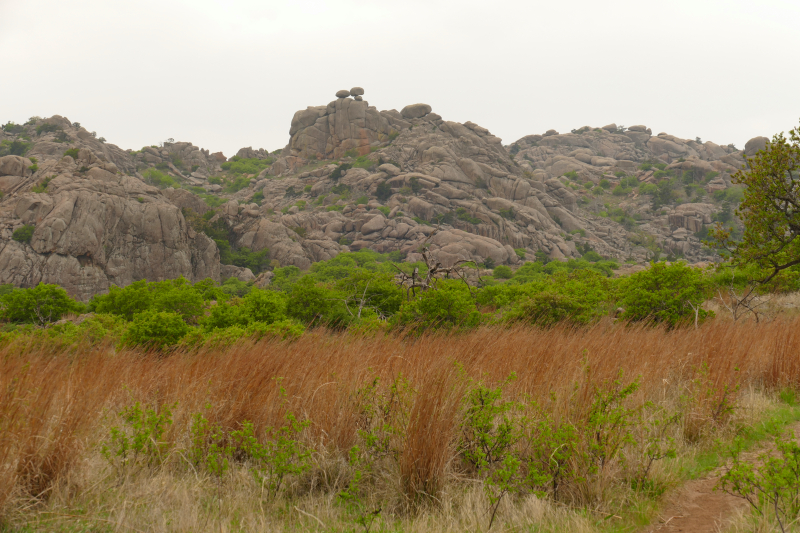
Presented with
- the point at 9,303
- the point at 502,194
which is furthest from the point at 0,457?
the point at 502,194

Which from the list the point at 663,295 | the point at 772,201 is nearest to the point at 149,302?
the point at 663,295

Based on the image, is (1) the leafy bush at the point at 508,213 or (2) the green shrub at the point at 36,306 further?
(1) the leafy bush at the point at 508,213

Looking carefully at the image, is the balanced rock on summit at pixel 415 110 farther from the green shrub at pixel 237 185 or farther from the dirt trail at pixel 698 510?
the dirt trail at pixel 698 510

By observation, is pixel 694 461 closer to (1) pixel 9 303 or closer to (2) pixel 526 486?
(2) pixel 526 486

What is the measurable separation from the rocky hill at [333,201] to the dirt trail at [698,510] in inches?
2142

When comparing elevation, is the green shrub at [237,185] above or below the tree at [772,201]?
above

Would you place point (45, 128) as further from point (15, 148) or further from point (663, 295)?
point (663, 295)

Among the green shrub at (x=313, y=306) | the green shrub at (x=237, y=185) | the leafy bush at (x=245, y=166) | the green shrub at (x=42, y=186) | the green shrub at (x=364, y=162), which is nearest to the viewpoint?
the green shrub at (x=313, y=306)

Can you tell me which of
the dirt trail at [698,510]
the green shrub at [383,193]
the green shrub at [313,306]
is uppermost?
the green shrub at [383,193]

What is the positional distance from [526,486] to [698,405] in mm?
2813

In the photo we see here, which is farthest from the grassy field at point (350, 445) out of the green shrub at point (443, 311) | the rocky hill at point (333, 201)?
the rocky hill at point (333, 201)

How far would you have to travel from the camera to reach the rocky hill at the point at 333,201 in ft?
160

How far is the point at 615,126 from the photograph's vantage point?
15488 centimetres

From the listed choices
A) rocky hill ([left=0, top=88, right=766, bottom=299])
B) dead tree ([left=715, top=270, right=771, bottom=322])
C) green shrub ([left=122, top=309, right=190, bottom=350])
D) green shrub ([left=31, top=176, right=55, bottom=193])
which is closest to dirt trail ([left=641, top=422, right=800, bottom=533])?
dead tree ([left=715, top=270, right=771, bottom=322])
